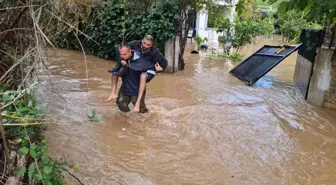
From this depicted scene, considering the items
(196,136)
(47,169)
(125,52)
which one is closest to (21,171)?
(47,169)

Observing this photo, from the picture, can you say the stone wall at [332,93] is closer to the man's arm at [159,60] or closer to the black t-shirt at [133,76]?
the man's arm at [159,60]

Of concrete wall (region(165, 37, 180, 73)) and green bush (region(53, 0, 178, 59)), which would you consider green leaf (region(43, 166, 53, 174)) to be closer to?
green bush (region(53, 0, 178, 59))

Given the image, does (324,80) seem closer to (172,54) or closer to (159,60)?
(159,60)

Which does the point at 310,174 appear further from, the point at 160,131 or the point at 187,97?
the point at 187,97

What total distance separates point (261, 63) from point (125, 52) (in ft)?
19.2

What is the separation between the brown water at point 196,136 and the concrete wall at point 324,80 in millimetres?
291

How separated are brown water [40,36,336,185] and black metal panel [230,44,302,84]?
0.71 metres

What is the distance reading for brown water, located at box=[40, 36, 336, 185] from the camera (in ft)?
13.4

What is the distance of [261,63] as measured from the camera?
971 centimetres

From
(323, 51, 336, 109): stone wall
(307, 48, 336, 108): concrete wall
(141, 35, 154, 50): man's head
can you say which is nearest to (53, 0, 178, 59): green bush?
(141, 35, 154, 50): man's head

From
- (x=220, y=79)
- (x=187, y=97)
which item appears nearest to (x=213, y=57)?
(x=220, y=79)

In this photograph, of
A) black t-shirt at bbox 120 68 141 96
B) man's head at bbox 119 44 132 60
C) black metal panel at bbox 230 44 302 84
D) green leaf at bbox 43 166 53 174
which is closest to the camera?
green leaf at bbox 43 166 53 174

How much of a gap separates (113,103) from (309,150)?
391 cm

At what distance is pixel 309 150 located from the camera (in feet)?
16.5
